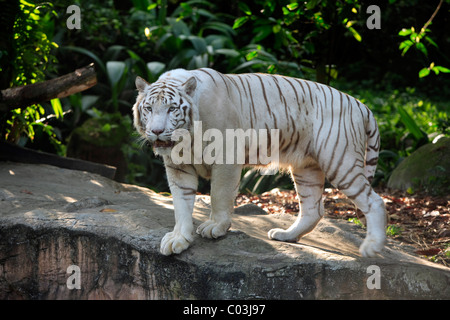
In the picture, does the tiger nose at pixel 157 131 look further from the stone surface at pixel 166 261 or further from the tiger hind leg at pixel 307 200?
the tiger hind leg at pixel 307 200

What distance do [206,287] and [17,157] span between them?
388 centimetres

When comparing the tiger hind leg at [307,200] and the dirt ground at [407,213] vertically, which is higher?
the tiger hind leg at [307,200]

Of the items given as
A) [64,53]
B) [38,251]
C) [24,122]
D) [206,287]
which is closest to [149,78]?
[64,53]

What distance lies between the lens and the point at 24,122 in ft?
20.7

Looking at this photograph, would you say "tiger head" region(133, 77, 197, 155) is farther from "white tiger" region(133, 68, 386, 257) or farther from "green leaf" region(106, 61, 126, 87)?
"green leaf" region(106, 61, 126, 87)

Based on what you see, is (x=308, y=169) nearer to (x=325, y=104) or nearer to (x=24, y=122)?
(x=325, y=104)

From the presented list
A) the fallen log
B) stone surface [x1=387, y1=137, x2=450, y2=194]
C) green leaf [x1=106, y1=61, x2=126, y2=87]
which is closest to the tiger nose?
the fallen log

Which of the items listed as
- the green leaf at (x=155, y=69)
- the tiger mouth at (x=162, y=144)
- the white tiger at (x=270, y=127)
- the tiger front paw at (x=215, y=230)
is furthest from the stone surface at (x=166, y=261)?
the green leaf at (x=155, y=69)

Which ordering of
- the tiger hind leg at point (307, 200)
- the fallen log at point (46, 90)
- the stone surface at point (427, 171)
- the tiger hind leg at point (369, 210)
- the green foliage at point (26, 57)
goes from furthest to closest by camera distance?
the stone surface at point (427, 171) < the green foliage at point (26, 57) < the fallen log at point (46, 90) < the tiger hind leg at point (307, 200) < the tiger hind leg at point (369, 210)

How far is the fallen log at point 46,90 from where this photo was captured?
18.2ft

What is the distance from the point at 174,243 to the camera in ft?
11.2

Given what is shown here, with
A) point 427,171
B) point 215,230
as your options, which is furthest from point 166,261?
point 427,171

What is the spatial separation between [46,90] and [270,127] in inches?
112

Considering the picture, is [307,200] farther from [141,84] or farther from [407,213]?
[407,213]
